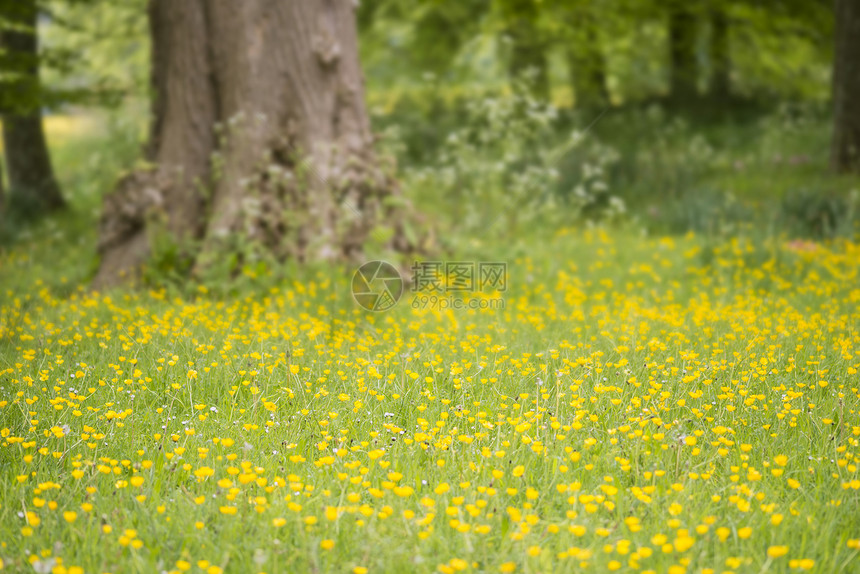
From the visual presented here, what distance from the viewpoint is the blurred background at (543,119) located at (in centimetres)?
756

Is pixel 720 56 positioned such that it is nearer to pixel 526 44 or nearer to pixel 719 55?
pixel 719 55

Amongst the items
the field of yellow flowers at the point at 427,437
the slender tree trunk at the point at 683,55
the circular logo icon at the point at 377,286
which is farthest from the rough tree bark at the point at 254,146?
the slender tree trunk at the point at 683,55

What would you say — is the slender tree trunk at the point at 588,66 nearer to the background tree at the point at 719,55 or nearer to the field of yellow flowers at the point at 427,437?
the background tree at the point at 719,55

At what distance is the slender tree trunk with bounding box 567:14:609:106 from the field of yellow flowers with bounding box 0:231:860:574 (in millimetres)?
8321

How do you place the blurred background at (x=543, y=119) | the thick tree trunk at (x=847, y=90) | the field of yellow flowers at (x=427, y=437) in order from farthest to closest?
1. the thick tree trunk at (x=847, y=90)
2. the blurred background at (x=543, y=119)
3. the field of yellow flowers at (x=427, y=437)

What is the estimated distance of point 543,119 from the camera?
21.6ft

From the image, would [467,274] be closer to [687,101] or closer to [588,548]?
[588,548]

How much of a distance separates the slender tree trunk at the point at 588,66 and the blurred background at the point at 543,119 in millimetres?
52

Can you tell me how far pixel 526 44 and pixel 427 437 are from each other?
12.3 m

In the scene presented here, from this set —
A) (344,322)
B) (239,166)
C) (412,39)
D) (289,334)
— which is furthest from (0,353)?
(412,39)

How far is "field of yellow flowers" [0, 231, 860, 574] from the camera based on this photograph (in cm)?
224

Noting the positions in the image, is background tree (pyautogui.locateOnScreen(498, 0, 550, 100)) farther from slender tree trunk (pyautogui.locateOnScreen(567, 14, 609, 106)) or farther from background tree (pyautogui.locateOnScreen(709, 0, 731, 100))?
background tree (pyautogui.locateOnScreen(709, 0, 731, 100))

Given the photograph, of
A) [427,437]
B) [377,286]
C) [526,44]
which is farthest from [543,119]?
[526,44]

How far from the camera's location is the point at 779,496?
2.55 m
